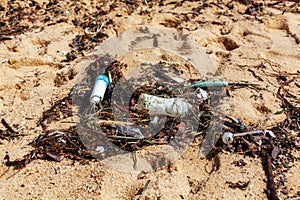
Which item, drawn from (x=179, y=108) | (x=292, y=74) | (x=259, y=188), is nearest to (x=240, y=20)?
(x=292, y=74)

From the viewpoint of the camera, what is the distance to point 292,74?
2.62 meters

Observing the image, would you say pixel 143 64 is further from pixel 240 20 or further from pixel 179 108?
pixel 240 20

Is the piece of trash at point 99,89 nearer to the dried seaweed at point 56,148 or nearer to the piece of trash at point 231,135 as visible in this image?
→ the dried seaweed at point 56,148

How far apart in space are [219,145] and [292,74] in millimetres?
917

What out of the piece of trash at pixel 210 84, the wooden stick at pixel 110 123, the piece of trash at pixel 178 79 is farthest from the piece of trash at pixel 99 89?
the piece of trash at pixel 210 84

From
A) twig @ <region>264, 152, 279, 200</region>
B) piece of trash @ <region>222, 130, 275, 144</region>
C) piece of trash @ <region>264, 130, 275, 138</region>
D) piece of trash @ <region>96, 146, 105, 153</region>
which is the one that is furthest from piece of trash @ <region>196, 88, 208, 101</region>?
piece of trash @ <region>96, 146, 105, 153</region>

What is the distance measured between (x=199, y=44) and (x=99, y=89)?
3.24 feet

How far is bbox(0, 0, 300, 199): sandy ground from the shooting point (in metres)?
1.93

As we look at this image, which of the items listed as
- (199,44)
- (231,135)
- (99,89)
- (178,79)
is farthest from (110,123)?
(199,44)

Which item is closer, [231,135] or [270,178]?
[270,178]

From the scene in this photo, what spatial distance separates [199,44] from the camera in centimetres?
292

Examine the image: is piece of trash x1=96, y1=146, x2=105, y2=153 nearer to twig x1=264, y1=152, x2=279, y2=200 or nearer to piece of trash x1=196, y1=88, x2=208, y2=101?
piece of trash x1=196, y1=88, x2=208, y2=101

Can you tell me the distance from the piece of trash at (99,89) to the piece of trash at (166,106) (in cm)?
28

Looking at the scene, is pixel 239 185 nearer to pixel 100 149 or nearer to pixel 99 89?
pixel 100 149
